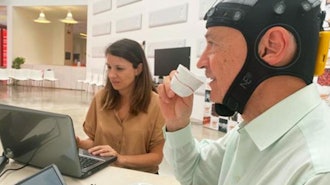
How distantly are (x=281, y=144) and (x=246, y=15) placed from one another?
0.90 ft

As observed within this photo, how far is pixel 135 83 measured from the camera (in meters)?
1.85

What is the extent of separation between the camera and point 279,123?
624 millimetres

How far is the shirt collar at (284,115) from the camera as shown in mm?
609

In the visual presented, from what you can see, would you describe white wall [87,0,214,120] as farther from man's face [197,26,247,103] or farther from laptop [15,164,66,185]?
man's face [197,26,247,103]

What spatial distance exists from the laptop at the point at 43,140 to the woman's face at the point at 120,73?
0.55 meters

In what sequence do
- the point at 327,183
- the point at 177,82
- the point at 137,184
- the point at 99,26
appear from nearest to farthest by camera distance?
1. the point at 327,183
2. the point at 177,82
3. the point at 137,184
4. the point at 99,26

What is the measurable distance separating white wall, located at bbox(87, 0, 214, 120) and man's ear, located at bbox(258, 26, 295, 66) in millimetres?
3138

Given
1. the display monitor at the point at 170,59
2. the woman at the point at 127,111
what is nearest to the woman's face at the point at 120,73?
the woman at the point at 127,111

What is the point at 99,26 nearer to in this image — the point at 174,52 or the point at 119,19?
the point at 119,19

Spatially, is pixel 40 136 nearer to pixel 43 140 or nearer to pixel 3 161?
pixel 43 140

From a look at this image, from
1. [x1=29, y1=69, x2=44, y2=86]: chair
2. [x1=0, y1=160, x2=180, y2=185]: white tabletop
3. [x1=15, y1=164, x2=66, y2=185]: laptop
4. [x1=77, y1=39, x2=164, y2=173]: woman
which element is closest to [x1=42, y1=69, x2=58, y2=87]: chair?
[x1=29, y1=69, x2=44, y2=86]: chair

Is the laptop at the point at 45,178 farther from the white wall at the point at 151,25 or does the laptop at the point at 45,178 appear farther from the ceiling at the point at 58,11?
the ceiling at the point at 58,11

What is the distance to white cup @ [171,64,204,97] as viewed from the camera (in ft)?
2.78

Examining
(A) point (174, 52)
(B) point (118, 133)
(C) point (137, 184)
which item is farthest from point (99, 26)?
(C) point (137, 184)
